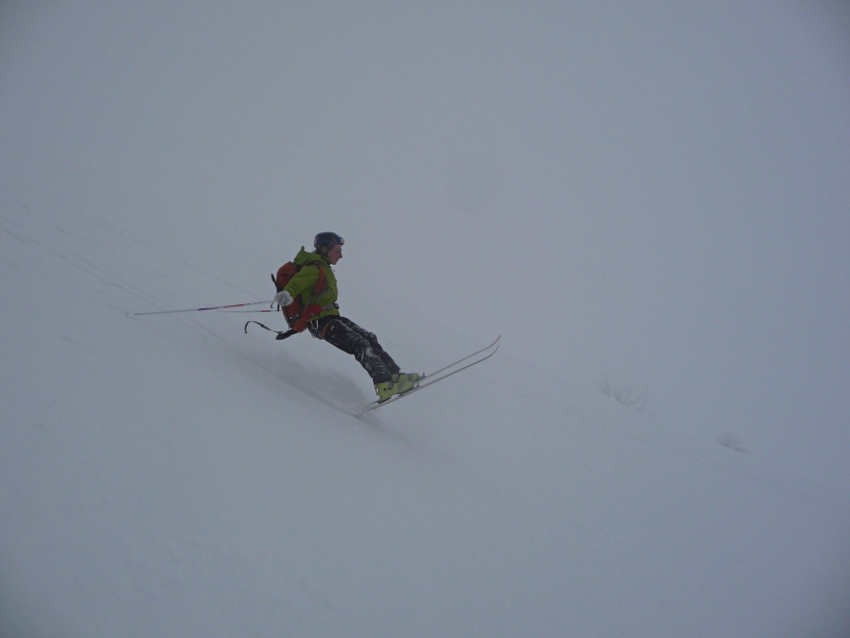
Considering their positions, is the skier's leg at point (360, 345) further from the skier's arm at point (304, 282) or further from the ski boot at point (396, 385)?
the skier's arm at point (304, 282)

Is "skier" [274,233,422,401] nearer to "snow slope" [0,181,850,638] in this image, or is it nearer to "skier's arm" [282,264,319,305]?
"skier's arm" [282,264,319,305]

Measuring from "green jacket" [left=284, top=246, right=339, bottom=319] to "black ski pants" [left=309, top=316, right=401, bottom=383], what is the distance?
0.15m

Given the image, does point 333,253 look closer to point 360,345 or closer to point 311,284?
point 311,284

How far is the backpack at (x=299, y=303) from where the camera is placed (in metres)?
4.96

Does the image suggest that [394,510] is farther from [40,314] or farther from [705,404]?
[705,404]

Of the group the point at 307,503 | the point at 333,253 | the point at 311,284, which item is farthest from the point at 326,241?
the point at 307,503

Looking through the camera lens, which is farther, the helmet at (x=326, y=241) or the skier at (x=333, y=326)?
the helmet at (x=326, y=241)

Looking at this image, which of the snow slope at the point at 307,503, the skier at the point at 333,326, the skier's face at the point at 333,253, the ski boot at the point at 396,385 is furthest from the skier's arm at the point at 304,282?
the ski boot at the point at 396,385

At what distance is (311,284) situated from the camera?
4883mm

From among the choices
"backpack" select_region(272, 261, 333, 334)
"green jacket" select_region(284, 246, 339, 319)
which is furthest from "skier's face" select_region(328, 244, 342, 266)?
"backpack" select_region(272, 261, 333, 334)

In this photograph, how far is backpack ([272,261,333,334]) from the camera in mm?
4957

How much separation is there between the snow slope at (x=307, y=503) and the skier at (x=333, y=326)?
0.62 meters

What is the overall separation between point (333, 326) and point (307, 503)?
8.96 ft

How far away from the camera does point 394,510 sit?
3057 millimetres
